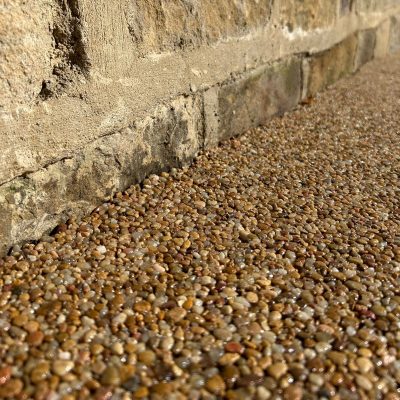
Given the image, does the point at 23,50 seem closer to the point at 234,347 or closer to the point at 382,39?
the point at 234,347

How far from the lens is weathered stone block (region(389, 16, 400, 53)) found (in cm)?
534

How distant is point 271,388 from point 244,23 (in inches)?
70.8

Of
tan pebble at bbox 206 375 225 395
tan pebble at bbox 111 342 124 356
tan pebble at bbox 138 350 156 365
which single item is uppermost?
tan pebble at bbox 111 342 124 356

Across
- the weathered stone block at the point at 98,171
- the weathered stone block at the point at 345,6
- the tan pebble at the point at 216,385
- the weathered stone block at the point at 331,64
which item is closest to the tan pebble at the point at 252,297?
the tan pebble at the point at 216,385

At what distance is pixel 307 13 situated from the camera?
3.07 m

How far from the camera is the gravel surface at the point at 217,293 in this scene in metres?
1.15

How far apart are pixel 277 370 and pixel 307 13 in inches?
96.0

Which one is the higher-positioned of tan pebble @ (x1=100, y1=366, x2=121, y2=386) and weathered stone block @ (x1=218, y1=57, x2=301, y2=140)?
tan pebble @ (x1=100, y1=366, x2=121, y2=386)

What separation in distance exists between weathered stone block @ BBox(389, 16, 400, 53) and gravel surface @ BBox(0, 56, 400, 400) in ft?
11.9

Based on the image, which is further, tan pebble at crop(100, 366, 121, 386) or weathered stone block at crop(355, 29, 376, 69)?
weathered stone block at crop(355, 29, 376, 69)

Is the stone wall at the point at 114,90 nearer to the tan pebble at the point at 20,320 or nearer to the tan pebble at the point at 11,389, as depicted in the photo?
the tan pebble at the point at 20,320

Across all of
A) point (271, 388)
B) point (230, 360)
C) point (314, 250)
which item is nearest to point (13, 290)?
point (230, 360)

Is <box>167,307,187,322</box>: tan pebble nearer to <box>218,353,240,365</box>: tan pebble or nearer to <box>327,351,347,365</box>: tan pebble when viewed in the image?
<box>218,353,240,365</box>: tan pebble

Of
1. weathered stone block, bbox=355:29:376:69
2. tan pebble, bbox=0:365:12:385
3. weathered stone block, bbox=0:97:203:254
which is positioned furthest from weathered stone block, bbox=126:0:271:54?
weathered stone block, bbox=355:29:376:69
